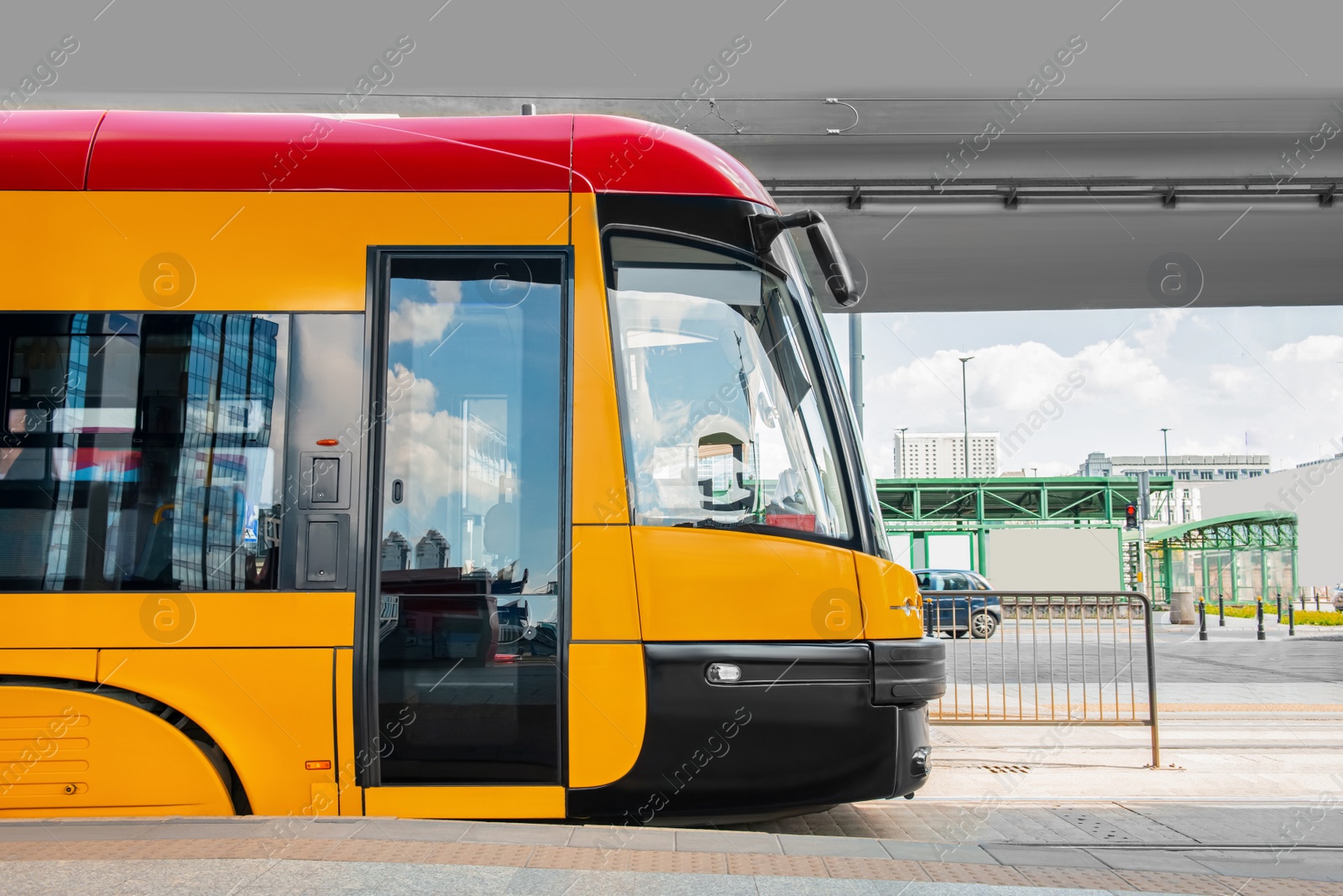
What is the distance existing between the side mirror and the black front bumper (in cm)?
167

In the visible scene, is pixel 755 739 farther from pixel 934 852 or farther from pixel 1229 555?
pixel 1229 555

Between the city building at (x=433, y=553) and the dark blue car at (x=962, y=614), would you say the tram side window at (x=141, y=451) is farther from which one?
the dark blue car at (x=962, y=614)

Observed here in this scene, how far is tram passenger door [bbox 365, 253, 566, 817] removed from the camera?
4.49m

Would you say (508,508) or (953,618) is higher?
(508,508)

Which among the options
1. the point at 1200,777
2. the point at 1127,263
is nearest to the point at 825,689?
the point at 1200,777

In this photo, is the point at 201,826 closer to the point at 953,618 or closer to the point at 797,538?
the point at 797,538

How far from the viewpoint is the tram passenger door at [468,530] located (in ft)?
14.7

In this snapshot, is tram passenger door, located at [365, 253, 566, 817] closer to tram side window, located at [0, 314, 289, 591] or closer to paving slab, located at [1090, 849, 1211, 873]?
tram side window, located at [0, 314, 289, 591]

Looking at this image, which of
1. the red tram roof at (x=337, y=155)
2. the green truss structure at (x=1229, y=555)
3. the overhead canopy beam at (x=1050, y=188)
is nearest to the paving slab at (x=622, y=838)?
the red tram roof at (x=337, y=155)

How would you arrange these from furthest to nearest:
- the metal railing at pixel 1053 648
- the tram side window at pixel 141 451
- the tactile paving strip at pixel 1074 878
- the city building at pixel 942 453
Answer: the city building at pixel 942 453
the metal railing at pixel 1053 648
the tram side window at pixel 141 451
the tactile paving strip at pixel 1074 878

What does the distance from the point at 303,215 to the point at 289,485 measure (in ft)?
4.09

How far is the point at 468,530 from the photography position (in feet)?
15.0

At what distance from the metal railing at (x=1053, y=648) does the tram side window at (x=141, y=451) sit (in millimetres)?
5393

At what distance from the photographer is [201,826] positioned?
12.2 ft
